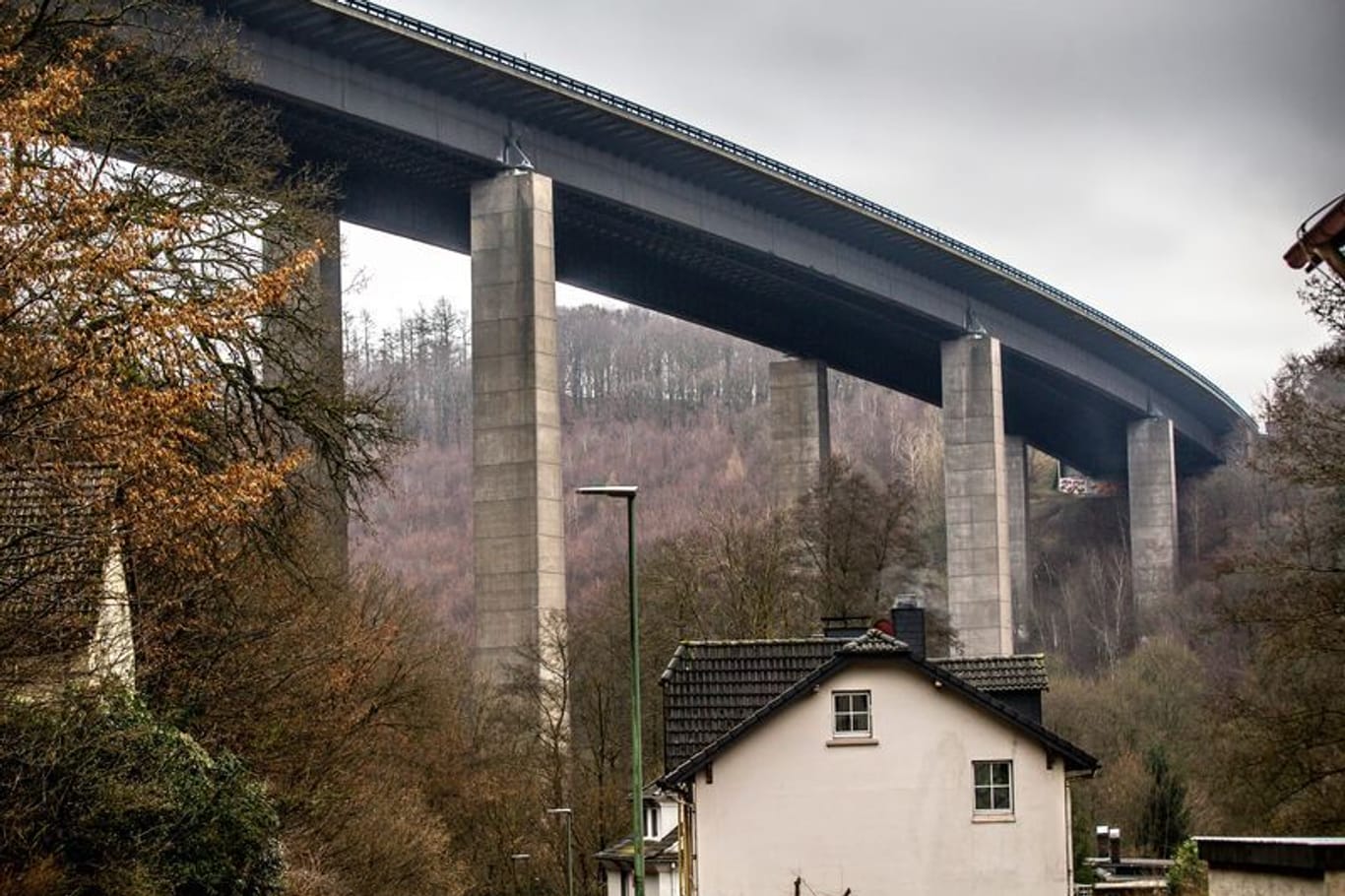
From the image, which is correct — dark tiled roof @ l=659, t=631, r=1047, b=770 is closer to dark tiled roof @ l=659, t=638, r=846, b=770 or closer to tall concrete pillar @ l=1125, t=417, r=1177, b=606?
dark tiled roof @ l=659, t=638, r=846, b=770

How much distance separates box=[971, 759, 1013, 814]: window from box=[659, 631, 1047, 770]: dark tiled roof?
9.34 feet

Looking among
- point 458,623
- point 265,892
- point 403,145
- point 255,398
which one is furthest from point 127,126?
point 458,623

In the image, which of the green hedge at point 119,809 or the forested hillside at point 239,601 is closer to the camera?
the forested hillside at point 239,601

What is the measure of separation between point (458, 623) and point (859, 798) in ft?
339

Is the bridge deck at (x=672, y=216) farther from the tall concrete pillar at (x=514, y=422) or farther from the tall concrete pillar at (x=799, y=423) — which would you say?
the tall concrete pillar at (x=514, y=422)

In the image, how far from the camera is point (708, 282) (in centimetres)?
9056

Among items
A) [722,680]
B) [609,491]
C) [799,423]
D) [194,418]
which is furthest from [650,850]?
[799,423]

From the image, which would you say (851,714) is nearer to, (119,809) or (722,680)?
(722,680)

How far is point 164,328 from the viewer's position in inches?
895

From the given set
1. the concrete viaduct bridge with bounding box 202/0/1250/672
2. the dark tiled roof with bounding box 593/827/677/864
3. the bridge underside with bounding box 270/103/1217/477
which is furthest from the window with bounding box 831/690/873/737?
the concrete viaduct bridge with bounding box 202/0/1250/672

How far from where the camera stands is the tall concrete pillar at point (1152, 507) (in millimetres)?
124688

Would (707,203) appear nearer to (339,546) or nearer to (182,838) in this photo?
(339,546)

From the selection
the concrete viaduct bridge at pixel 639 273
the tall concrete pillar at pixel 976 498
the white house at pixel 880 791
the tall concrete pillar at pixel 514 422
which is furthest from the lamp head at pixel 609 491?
the tall concrete pillar at pixel 976 498

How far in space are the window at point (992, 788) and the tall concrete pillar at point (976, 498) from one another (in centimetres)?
6064
